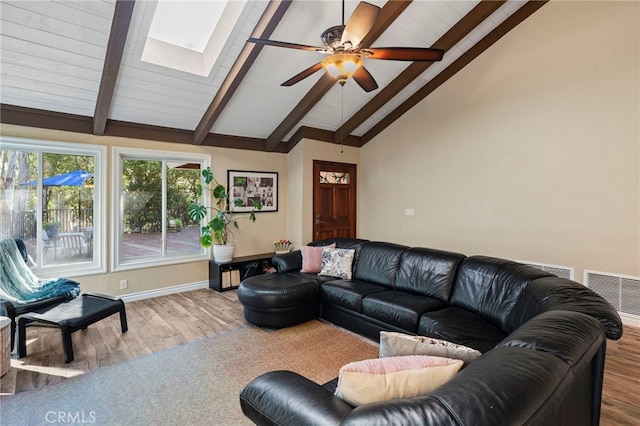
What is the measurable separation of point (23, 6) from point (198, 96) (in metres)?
1.81

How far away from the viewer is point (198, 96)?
4.27 m

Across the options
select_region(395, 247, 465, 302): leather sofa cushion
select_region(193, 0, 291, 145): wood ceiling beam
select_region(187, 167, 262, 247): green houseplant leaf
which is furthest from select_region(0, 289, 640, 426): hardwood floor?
select_region(193, 0, 291, 145): wood ceiling beam

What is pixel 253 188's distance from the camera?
225 inches

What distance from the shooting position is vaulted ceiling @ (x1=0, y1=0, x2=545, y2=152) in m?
2.97

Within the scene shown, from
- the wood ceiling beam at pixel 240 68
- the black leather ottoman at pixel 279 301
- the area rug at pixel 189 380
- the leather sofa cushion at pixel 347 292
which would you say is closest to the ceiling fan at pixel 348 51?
the wood ceiling beam at pixel 240 68

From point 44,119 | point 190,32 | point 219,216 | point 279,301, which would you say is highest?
point 190,32

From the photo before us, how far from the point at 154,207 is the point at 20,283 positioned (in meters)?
1.85

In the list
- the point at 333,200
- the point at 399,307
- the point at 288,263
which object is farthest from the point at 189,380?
the point at 333,200

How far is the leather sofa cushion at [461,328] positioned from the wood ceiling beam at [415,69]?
3.46 meters

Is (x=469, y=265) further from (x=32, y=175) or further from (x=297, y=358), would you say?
(x=32, y=175)

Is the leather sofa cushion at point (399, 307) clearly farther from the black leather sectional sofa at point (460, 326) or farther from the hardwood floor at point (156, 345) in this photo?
the hardwood floor at point (156, 345)

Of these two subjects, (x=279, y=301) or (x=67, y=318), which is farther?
(x=279, y=301)

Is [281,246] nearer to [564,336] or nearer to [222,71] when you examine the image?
[222,71]

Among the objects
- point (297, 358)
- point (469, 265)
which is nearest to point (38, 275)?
point (297, 358)
